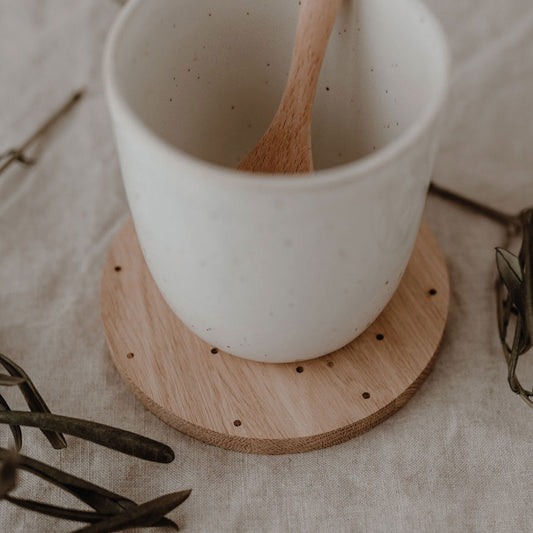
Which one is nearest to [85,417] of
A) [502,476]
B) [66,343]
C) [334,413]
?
[66,343]

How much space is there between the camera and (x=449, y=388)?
0.48 meters

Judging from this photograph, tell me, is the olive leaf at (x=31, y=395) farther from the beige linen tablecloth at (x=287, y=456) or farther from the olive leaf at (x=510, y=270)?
the olive leaf at (x=510, y=270)

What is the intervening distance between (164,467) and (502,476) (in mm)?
206

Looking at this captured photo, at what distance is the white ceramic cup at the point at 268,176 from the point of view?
33 centimetres

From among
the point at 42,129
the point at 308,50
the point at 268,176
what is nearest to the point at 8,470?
the point at 268,176

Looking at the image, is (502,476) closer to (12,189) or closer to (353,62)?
(353,62)

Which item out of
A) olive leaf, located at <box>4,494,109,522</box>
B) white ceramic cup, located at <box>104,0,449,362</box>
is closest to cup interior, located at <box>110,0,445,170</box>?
white ceramic cup, located at <box>104,0,449,362</box>

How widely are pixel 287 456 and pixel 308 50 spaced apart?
244 millimetres

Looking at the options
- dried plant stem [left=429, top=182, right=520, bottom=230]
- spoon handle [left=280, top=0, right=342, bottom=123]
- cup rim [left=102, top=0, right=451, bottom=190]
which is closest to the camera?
cup rim [left=102, top=0, right=451, bottom=190]

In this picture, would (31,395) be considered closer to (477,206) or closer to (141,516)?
(141,516)

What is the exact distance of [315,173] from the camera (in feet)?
1.13

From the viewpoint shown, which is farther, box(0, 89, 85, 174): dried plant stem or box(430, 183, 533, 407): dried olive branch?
box(0, 89, 85, 174): dried plant stem

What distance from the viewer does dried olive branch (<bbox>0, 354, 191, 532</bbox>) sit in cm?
38

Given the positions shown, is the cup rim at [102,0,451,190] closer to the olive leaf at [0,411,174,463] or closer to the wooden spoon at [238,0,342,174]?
the wooden spoon at [238,0,342,174]
